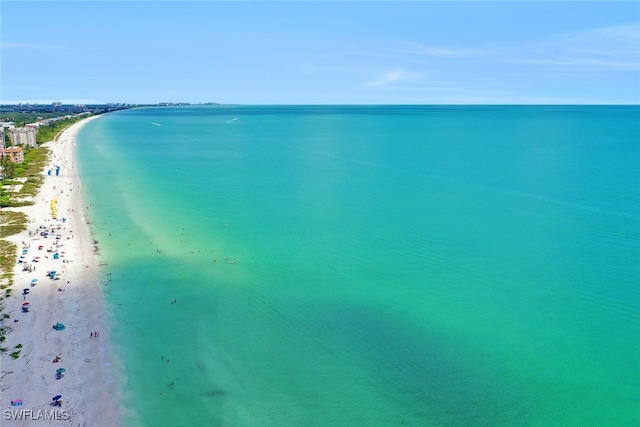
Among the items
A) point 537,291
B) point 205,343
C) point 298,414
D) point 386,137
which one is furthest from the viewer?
point 386,137

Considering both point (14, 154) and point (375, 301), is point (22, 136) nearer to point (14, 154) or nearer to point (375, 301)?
point (14, 154)

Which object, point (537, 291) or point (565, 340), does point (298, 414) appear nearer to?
point (565, 340)

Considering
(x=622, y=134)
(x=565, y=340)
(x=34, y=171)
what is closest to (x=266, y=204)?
(x=565, y=340)

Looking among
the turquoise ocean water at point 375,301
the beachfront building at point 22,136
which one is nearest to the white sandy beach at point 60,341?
Answer: the turquoise ocean water at point 375,301

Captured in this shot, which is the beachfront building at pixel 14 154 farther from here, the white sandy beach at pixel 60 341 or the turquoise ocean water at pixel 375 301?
the white sandy beach at pixel 60 341

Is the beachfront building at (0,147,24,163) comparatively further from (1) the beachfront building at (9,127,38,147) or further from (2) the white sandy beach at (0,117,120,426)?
(2) the white sandy beach at (0,117,120,426)

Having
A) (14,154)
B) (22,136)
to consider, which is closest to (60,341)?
(14,154)
